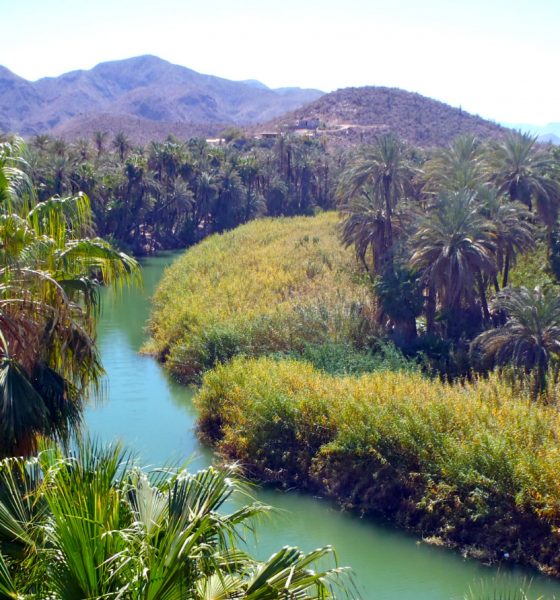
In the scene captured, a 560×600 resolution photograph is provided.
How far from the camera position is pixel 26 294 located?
8.84m

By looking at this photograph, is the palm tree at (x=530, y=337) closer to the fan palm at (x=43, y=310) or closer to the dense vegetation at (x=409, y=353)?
the dense vegetation at (x=409, y=353)

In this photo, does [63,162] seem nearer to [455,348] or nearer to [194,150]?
[194,150]

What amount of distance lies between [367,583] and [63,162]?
155 ft

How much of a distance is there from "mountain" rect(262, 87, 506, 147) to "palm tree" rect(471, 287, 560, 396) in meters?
90.4

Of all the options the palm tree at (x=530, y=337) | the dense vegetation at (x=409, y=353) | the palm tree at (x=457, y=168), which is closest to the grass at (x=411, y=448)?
the dense vegetation at (x=409, y=353)

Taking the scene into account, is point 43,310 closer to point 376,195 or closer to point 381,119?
point 376,195

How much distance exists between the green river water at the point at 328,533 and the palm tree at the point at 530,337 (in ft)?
23.4

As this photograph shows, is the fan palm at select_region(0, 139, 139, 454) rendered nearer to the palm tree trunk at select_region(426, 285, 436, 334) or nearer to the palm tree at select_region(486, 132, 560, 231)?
the palm tree trunk at select_region(426, 285, 436, 334)

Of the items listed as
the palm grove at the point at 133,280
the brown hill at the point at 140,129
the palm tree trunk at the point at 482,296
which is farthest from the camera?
the brown hill at the point at 140,129

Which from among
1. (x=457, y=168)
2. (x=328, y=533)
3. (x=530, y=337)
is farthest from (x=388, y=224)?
(x=328, y=533)

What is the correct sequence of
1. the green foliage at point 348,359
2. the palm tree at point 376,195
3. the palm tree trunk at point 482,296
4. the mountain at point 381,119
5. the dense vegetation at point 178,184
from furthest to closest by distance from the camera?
1. the mountain at point 381,119
2. the dense vegetation at point 178,184
3. the palm tree at point 376,195
4. the palm tree trunk at point 482,296
5. the green foliage at point 348,359

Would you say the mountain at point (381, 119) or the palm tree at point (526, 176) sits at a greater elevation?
the mountain at point (381, 119)

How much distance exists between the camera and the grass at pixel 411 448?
14531 mm

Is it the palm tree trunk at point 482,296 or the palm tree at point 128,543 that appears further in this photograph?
the palm tree trunk at point 482,296
